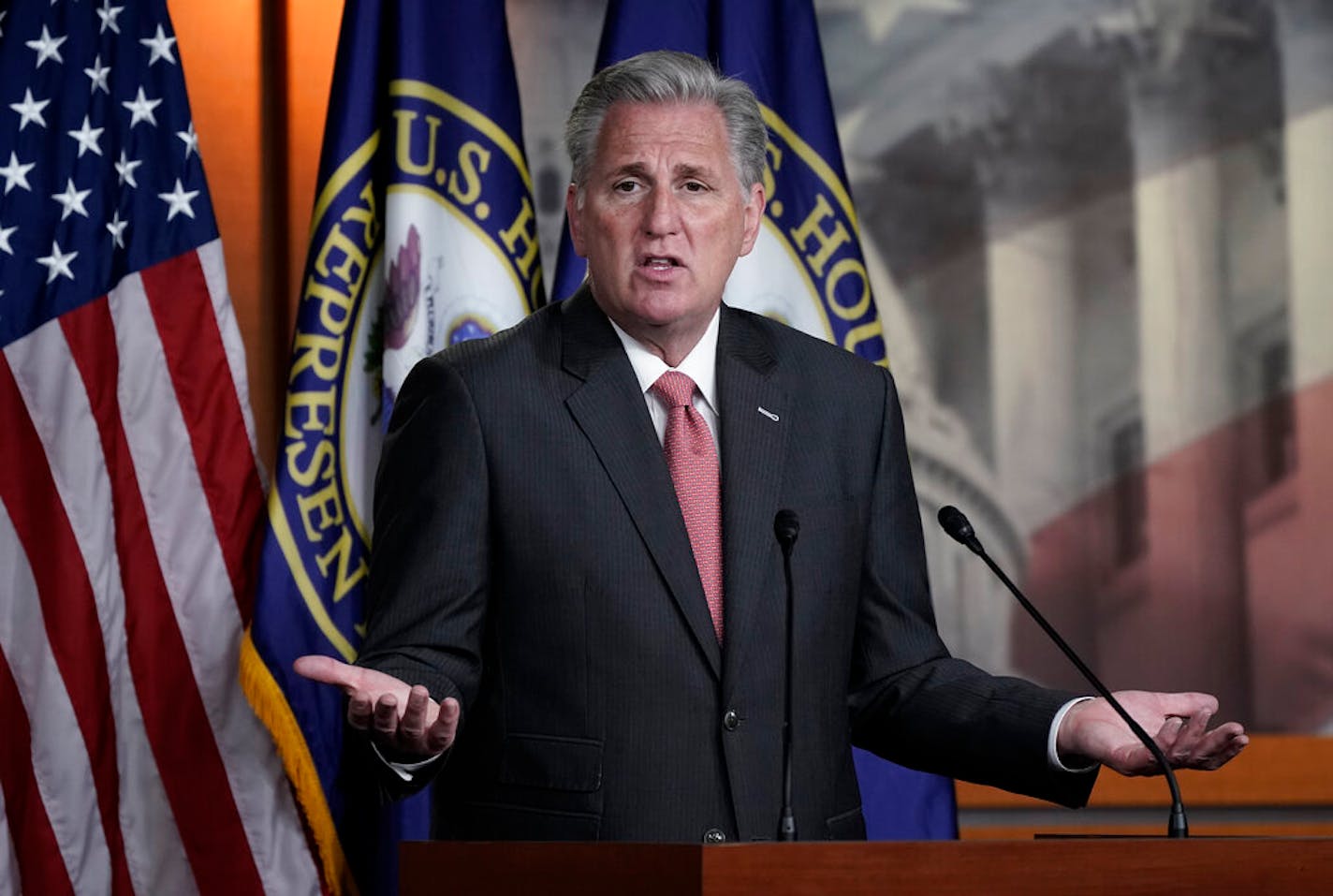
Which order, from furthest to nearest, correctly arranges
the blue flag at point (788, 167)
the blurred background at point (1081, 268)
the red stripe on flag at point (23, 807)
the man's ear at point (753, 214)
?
the blurred background at point (1081, 268), the blue flag at point (788, 167), the red stripe on flag at point (23, 807), the man's ear at point (753, 214)

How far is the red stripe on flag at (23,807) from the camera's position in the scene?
3287 millimetres

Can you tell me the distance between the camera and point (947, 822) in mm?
3416

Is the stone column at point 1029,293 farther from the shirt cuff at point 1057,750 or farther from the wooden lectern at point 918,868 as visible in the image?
the wooden lectern at point 918,868

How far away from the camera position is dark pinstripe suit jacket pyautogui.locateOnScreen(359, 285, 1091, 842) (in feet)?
6.55

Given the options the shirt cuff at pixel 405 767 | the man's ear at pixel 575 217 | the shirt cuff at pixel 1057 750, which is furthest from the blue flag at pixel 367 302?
the shirt cuff at pixel 1057 750

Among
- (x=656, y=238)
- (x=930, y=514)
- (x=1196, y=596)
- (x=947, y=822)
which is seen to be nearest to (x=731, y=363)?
(x=656, y=238)

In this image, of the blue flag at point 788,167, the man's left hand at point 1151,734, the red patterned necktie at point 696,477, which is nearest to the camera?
the man's left hand at point 1151,734

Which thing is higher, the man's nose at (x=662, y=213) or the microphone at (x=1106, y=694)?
the man's nose at (x=662, y=213)

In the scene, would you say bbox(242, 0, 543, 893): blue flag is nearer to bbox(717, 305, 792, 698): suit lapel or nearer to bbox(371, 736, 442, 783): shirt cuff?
bbox(717, 305, 792, 698): suit lapel

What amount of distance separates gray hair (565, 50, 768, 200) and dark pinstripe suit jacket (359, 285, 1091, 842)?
25 centimetres

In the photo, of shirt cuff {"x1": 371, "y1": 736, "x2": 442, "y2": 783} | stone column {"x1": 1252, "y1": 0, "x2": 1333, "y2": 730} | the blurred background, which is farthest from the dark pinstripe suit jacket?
stone column {"x1": 1252, "y1": 0, "x2": 1333, "y2": 730}

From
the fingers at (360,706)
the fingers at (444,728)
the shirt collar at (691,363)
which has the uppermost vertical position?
the shirt collar at (691,363)

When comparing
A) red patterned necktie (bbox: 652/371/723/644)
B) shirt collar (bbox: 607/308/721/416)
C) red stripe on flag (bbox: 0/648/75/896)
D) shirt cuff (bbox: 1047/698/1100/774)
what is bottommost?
red stripe on flag (bbox: 0/648/75/896)

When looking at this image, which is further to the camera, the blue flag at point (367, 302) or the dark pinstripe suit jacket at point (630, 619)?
the blue flag at point (367, 302)
